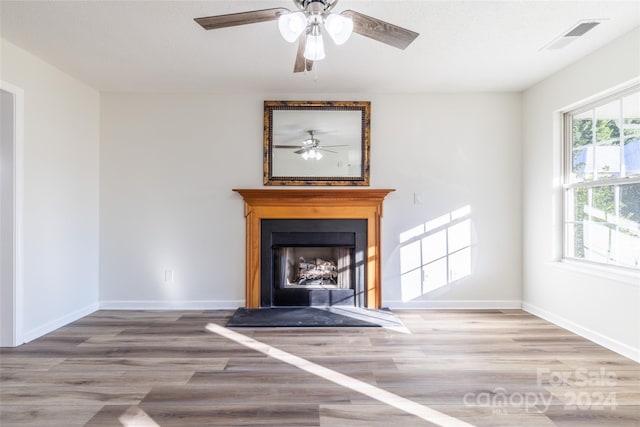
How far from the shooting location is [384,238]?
12.8ft

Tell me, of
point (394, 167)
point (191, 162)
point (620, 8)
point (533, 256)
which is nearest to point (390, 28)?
point (620, 8)

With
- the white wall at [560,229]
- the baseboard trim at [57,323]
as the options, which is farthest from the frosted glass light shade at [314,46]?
the baseboard trim at [57,323]

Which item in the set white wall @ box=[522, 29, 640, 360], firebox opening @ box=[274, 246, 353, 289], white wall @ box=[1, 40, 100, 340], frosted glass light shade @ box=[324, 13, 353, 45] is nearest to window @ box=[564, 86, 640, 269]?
white wall @ box=[522, 29, 640, 360]

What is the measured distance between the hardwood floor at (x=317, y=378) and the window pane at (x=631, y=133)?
1436mm

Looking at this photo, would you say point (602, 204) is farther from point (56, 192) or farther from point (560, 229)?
point (56, 192)

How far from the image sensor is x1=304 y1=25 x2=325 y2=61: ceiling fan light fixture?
189 centimetres

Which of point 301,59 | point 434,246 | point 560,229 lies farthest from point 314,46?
point 560,229

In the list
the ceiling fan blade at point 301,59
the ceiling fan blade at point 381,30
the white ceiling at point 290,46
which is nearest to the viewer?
the ceiling fan blade at point 381,30

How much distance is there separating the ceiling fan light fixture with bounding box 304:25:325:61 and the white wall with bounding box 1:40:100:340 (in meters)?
2.46

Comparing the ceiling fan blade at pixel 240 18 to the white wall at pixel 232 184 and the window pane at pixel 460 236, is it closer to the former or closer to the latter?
the white wall at pixel 232 184

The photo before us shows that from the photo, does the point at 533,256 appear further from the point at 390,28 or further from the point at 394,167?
the point at 390,28

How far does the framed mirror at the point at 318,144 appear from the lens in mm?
3857

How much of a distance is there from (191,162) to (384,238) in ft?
7.45

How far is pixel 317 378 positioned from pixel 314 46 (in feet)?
6.54
